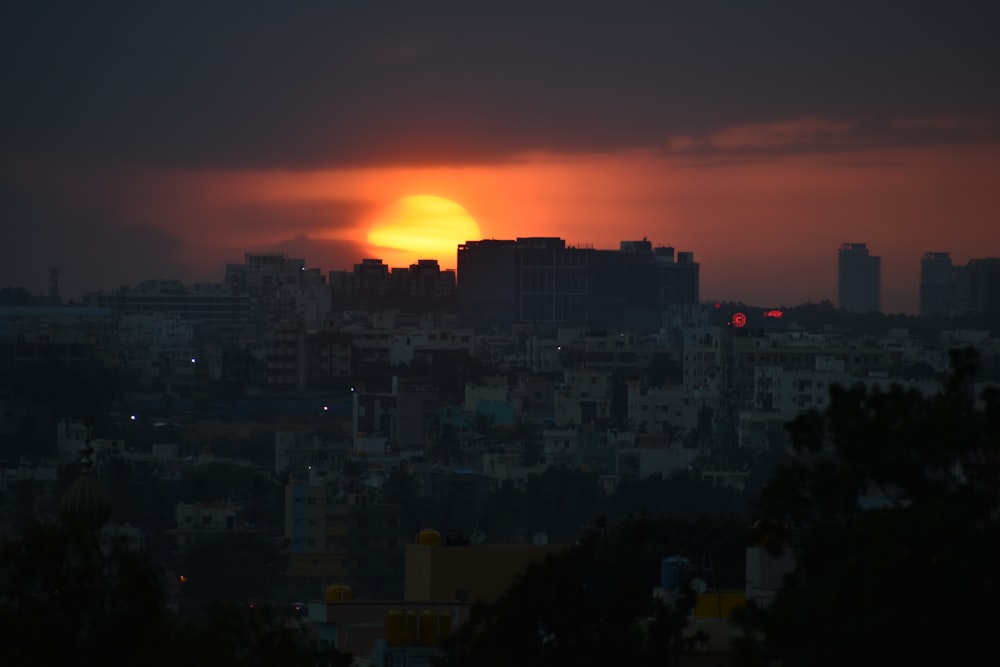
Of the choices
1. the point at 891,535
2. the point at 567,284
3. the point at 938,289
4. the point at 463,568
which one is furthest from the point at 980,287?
the point at 891,535

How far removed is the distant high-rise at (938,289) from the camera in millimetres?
174125

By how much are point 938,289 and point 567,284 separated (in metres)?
26.7

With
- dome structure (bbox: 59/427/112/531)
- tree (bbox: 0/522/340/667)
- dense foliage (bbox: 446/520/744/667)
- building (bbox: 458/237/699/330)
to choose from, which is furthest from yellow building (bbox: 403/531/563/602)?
building (bbox: 458/237/699/330)

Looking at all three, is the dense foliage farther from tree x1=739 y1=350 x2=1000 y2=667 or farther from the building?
the building

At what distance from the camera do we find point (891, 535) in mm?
12555

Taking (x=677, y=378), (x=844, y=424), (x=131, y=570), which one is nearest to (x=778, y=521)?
(x=844, y=424)

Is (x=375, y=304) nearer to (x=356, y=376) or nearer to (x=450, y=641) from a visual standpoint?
A: (x=356, y=376)

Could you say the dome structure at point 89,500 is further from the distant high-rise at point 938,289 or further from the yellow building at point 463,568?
the distant high-rise at point 938,289

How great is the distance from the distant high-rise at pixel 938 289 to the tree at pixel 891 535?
159232 millimetres

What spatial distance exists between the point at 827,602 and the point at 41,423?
8642cm

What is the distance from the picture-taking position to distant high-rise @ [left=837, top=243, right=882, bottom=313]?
18112 centimetres

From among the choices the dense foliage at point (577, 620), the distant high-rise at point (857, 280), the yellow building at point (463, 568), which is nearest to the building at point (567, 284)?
the distant high-rise at point (857, 280)

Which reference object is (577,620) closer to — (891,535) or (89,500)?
(891,535)

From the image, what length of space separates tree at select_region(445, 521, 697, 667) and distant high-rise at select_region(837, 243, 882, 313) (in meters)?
164
